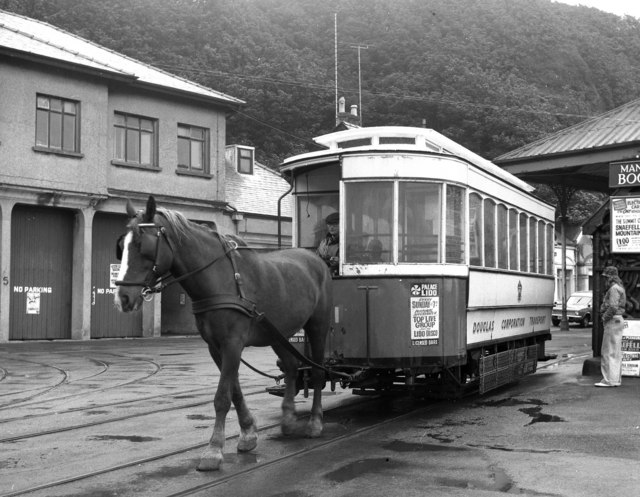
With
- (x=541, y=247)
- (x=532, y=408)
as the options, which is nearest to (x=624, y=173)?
(x=541, y=247)

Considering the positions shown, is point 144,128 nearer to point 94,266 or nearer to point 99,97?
point 99,97

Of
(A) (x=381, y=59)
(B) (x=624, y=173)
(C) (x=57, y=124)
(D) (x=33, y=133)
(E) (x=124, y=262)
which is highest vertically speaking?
(A) (x=381, y=59)

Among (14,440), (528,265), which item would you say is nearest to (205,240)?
(14,440)

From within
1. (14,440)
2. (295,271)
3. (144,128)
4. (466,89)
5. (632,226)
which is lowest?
(14,440)

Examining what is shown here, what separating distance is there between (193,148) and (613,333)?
22.2 m

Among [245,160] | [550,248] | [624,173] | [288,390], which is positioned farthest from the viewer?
[245,160]

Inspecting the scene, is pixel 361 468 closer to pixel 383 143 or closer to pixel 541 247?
pixel 383 143

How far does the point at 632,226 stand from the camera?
15.6m

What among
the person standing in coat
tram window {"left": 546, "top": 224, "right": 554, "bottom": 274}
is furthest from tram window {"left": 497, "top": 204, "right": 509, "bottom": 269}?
tram window {"left": 546, "top": 224, "right": 554, "bottom": 274}

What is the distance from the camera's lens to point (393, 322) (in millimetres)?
10172

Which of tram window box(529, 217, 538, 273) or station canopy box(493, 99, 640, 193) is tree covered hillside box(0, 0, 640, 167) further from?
tram window box(529, 217, 538, 273)

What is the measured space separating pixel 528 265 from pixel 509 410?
410 centimetres

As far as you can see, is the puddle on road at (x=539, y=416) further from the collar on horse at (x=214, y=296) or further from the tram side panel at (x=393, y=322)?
the collar on horse at (x=214, y=296)

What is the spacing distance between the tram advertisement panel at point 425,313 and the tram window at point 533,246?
5.18 metres
